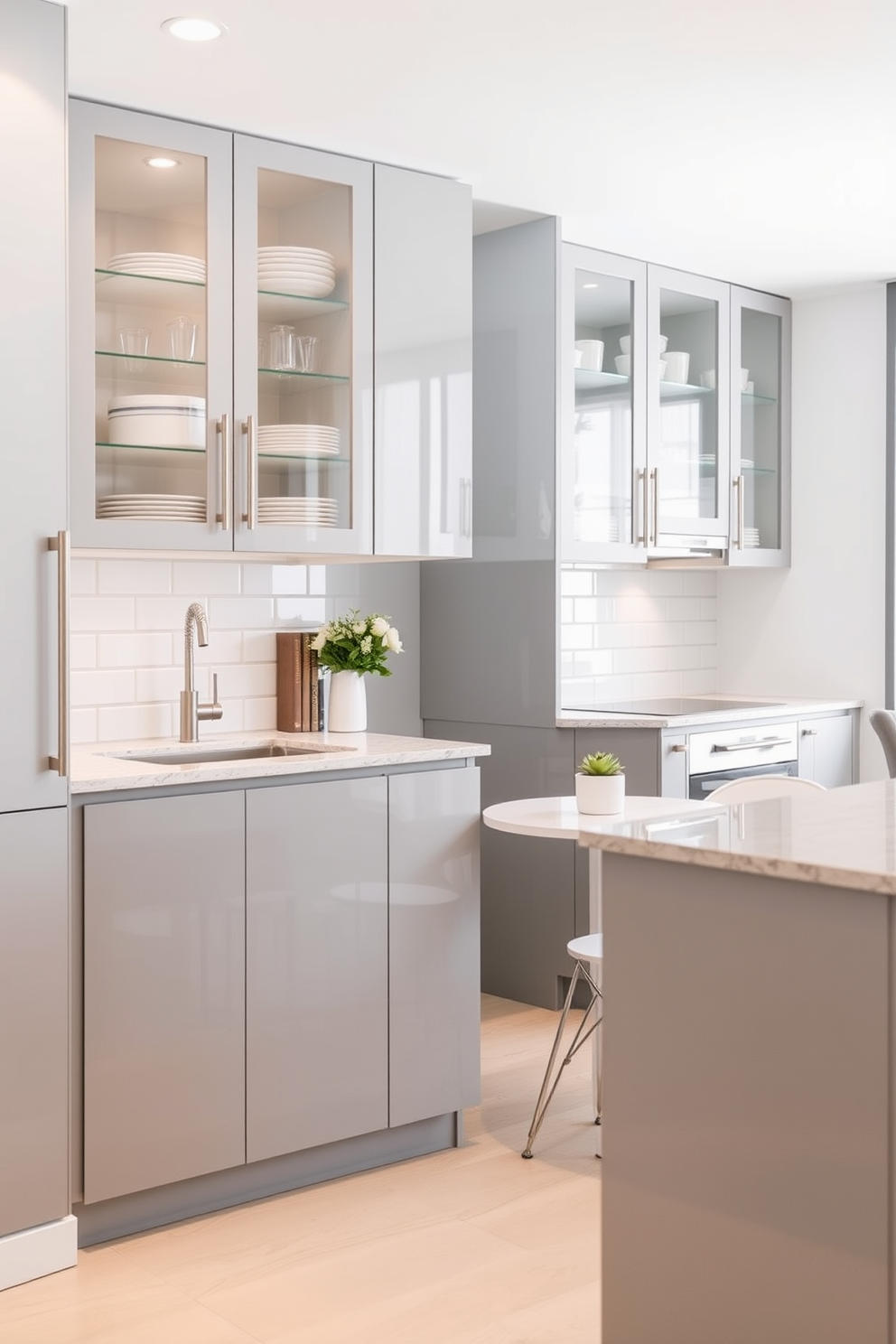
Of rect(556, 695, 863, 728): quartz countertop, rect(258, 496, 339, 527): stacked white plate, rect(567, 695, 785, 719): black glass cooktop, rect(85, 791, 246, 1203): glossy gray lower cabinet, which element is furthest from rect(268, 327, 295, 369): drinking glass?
rect(567, 695, 785, 719): black glass cooktop

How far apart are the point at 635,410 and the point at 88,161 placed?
6.95 ft

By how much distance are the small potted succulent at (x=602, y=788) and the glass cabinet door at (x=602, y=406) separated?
1258 millimetres

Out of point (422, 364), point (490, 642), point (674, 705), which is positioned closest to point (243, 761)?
point (422, 364)

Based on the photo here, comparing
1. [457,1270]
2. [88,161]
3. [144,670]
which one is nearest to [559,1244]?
[457,1270]

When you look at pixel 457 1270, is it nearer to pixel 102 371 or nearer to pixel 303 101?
pixel 102 371

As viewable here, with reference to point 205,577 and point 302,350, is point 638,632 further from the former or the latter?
point 302,350

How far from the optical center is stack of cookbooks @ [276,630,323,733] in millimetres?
3834

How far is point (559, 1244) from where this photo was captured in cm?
284

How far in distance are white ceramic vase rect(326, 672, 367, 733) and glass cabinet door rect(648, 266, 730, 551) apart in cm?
136

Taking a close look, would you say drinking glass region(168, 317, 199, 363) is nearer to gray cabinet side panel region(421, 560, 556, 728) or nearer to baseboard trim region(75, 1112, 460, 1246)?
gray cabinet side panel region(421, 560, 556, 728)

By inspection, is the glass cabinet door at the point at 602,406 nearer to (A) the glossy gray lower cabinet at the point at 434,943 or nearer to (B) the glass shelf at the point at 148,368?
(A) the glossy gray lower cabinet at the point at 434,943

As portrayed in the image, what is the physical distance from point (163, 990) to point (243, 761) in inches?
20.4

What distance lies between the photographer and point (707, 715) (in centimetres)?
439

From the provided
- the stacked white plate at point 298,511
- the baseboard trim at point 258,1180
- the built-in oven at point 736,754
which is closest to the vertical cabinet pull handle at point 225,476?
the stacked white plate at point 298,511
